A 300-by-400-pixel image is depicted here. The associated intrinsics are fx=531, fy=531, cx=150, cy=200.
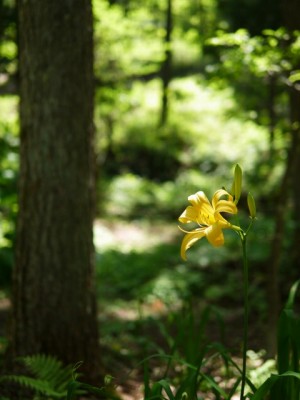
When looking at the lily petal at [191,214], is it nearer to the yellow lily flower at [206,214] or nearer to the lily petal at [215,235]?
the yellow lily flower at [206,214]

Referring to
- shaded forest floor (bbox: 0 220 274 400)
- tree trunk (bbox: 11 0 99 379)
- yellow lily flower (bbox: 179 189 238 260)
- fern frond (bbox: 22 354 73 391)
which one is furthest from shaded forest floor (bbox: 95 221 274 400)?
yellow lily flower (bbox: 179 189 238 260)

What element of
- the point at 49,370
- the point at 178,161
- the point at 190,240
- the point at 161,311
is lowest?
the point at 161,311

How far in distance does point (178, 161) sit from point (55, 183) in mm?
12977

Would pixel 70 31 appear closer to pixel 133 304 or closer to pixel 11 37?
pixel 11 37

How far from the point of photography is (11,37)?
5.66 metres

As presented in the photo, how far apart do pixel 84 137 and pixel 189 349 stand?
4.71 ft

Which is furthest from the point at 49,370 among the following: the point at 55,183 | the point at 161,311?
the point at 161,311

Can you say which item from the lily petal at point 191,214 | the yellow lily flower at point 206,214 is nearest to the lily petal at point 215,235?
the yellow lily flower at point 206,214

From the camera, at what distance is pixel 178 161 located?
16.1m

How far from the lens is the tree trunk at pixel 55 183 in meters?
3.20

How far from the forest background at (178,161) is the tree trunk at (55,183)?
60 centimetres

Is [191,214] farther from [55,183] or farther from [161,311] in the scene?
[161,311]

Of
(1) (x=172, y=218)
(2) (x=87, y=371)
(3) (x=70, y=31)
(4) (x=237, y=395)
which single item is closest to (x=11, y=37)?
(3) (x=70, y=31)

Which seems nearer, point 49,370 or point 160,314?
point 49,370
